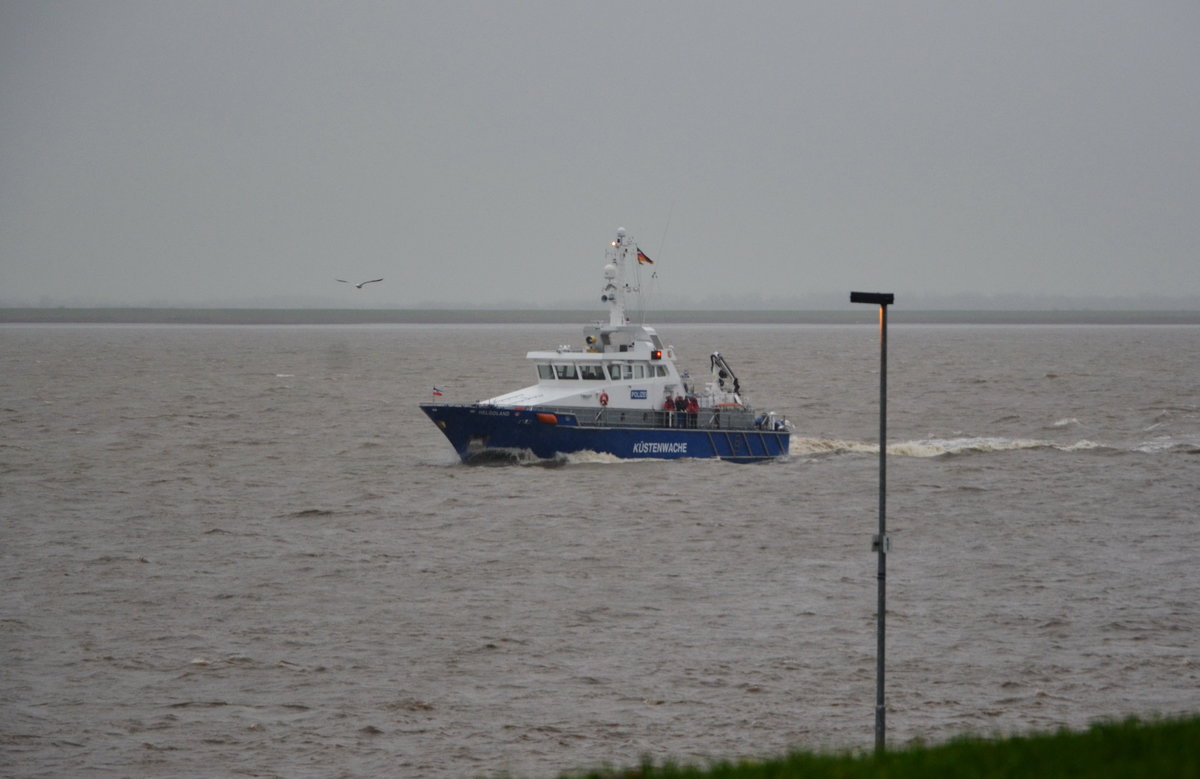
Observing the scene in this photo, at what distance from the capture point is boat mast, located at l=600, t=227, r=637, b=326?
1762 inches

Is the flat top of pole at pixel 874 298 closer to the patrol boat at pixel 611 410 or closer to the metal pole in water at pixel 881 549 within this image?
the metal pole in water at pixel 881 549

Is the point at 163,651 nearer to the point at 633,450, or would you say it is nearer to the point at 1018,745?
the point at 1018,745

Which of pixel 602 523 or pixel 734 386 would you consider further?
pixel 734 386

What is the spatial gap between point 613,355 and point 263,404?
38.5 m

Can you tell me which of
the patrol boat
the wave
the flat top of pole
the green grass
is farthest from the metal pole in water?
the wave

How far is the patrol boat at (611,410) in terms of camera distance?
A: 4231 cm

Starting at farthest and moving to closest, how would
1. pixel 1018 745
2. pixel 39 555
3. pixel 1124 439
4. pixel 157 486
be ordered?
pixel 1124 439
pixel 157 486
pixel 39 555
pixel 1018 745

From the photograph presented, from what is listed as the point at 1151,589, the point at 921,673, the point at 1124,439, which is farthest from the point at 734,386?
the point at 921,673

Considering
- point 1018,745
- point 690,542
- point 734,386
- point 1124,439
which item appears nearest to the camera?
point 1018,745

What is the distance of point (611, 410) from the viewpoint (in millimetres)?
42844

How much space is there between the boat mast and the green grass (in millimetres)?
32912

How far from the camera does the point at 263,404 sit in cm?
7638

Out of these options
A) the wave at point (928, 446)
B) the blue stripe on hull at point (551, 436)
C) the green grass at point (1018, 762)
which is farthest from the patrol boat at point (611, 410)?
the green grass at point (1018, 762)

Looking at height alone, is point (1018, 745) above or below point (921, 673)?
above
